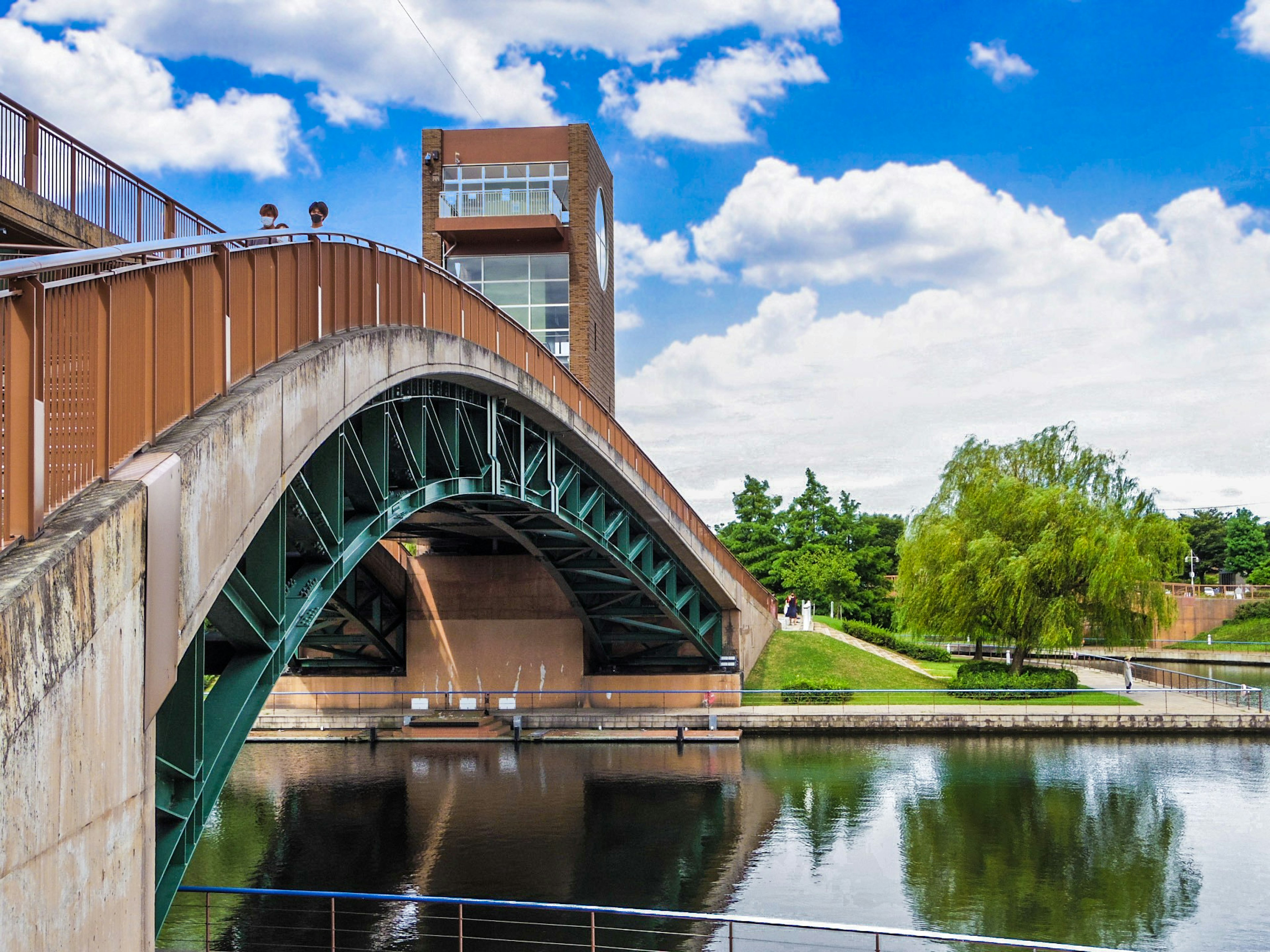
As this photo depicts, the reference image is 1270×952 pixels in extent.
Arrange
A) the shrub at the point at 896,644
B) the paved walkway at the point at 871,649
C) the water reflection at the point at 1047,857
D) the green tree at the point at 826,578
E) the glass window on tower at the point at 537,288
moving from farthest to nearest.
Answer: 1. the green tree at the point at 826,578
2. the shrub at the point at 896,644
3. the glass window on tower at the point at 537,288
4. the paved walkway at the point at 871,649
5. the water reflection at the point at 1047,857

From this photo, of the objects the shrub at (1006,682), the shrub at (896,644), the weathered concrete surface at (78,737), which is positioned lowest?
the shrub at (1006,682)

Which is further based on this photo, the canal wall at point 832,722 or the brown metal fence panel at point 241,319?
the canal wall at point 832,722

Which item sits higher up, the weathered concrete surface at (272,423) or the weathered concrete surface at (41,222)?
the weathered concrete surface at (41,222)

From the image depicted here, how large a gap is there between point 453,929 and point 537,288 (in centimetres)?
2915

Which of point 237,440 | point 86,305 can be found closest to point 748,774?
point 237,440

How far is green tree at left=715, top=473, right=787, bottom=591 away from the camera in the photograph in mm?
64312

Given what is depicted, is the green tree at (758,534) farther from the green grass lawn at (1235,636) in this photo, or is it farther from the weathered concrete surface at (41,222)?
the weathered concrete surface at (41,222)

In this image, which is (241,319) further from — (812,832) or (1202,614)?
(1202,614)

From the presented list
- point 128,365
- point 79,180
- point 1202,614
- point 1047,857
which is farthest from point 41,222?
point 1202,614

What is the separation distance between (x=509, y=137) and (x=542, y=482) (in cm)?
2216

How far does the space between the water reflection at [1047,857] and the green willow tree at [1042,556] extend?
38.0ft

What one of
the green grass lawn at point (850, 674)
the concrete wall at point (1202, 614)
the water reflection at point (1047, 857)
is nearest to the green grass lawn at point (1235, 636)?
the concrete wall at point (1202, 614)

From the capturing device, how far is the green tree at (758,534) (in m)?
64.3

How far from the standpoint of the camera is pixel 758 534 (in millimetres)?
65062
